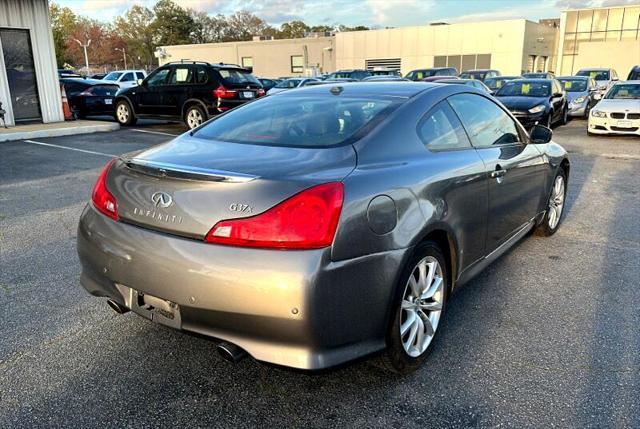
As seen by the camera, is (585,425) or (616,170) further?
(616,170)

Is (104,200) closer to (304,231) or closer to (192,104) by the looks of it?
(304,231)

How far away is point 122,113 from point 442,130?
13.5 metres

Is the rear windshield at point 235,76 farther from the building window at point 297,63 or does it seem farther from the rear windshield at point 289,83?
the building window at point 297,63

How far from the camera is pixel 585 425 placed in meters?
2.35

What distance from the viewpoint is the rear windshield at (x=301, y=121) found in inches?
115

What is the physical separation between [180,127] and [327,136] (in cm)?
1277

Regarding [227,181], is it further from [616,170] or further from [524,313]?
[616,170]

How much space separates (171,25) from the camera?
3371 inches

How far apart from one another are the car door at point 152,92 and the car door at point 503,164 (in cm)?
1125

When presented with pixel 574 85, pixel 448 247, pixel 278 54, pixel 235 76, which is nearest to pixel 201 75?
A: pixel 235 76

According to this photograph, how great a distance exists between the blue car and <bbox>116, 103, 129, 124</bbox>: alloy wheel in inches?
544

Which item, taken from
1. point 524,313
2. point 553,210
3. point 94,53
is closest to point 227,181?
point 524,313

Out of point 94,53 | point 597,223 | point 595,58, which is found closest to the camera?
point 597,223

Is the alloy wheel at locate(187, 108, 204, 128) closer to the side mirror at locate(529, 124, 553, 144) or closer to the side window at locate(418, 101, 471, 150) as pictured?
the side mirror at locate(529, 124, 553, 144)
